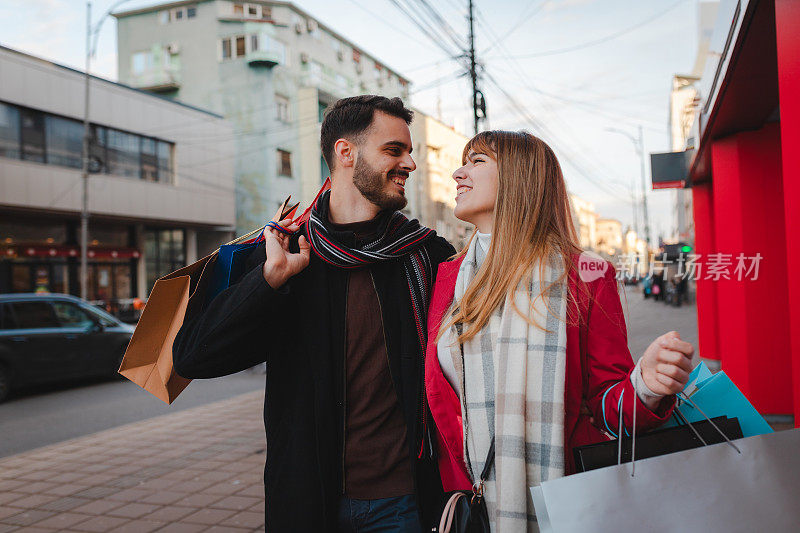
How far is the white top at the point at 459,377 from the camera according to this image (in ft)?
4.99

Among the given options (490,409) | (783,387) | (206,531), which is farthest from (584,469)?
(783,387)

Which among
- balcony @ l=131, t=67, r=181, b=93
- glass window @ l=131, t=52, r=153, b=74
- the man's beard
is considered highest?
glass window @ l=131, t=52, r=153, b=74

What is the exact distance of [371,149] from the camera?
232 cm

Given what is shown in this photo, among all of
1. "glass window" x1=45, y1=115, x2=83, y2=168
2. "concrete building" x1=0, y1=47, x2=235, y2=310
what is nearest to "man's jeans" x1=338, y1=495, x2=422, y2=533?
"concrete building" x1=0, y1=47, x2=235, y2=310

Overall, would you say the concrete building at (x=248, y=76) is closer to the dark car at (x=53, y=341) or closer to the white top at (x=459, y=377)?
the dark car at (x=53, y=341)

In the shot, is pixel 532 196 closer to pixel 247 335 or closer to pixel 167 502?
pixel 247 335

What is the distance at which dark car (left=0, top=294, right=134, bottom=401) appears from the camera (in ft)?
32.9

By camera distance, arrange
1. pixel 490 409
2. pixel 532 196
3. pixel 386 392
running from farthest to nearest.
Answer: pixel 386 392
pixel 532 196
pixel 490 409

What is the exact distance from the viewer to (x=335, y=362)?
6.72 feet

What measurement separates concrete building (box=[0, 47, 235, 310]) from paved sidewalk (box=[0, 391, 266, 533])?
18775mm

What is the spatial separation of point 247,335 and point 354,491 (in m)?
0.57

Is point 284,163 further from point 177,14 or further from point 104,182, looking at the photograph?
point 104,182

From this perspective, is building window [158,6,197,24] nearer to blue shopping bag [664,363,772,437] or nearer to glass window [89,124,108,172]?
glass window [89,124,108,172]

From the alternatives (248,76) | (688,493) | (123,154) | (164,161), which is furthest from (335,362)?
(248,76)
